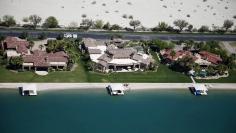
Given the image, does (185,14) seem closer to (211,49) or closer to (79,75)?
(211,49)

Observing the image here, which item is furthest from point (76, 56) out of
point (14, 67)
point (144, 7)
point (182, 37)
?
point (144, 7)

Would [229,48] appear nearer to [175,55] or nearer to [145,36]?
[175,55]

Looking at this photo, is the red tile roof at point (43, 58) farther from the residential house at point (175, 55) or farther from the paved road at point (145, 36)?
the residential house at point (175, 55)

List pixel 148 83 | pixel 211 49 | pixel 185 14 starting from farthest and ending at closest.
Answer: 1. pixel 185 14
2. pixel 211 49
3. pixel 148 83

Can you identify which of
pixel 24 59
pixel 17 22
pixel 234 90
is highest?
pixel 17 22

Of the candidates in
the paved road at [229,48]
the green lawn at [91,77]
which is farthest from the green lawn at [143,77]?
the paved road at [229,48]

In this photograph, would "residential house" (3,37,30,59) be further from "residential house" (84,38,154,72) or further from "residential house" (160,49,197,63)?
"residential house" (160,49,197,63)
